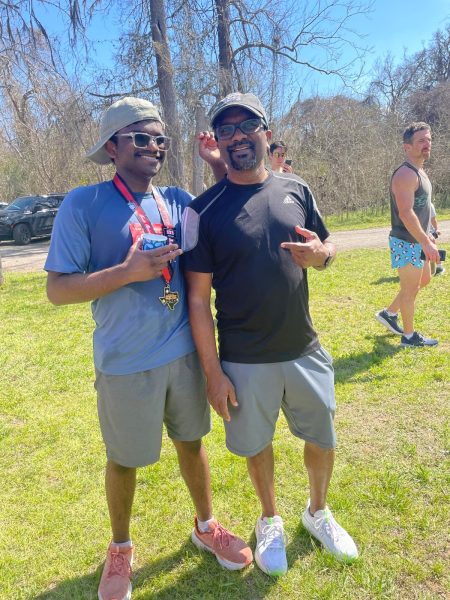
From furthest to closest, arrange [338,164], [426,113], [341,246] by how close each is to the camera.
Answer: [426,113]
[338,164]
[341,246]

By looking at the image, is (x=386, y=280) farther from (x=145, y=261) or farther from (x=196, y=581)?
(x=145, y=261)

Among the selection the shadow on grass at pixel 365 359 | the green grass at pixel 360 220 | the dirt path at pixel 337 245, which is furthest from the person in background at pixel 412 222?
the green grass at pixel 360 220

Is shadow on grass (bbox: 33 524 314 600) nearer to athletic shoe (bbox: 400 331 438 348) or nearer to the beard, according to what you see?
the beard

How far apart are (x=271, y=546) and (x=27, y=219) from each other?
16547 millimetres

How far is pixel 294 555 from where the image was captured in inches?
88.6

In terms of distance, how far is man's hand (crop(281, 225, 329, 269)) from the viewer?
195 centimetres

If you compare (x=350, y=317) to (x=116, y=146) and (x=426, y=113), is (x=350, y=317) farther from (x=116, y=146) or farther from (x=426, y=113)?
(x=426, y=113)

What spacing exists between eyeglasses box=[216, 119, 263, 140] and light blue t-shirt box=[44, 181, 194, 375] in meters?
→ 0.44

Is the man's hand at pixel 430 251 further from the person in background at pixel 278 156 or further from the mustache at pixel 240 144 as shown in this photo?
the mustache at pixel 240 144

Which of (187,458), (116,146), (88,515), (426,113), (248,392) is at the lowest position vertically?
(88,515)

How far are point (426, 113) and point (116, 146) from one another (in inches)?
1007

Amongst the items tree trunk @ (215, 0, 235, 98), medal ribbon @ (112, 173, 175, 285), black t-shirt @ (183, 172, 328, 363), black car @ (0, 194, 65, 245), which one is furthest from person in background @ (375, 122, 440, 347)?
→ black car @ (0, 194, 65, 245)

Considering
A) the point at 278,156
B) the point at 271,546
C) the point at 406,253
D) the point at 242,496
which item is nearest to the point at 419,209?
the point at 406,253

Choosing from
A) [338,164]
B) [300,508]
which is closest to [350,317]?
[300,508]
